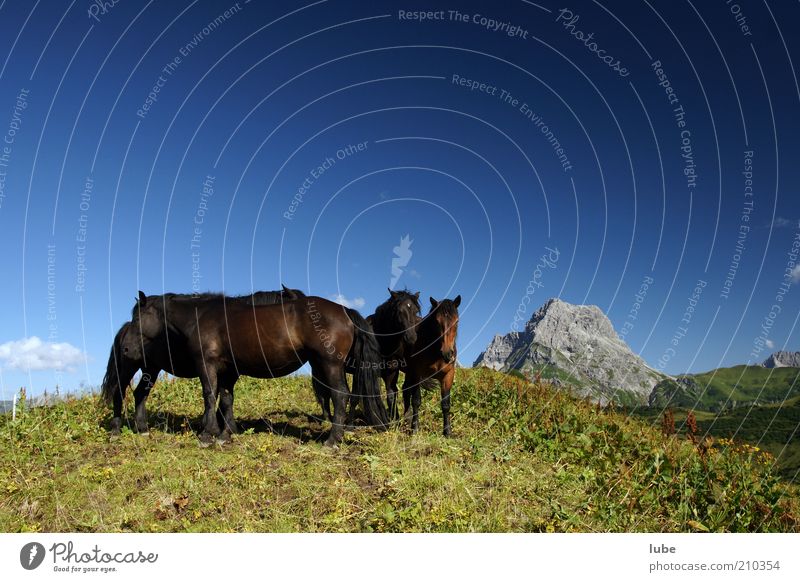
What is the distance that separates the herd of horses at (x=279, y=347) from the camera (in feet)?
35.1

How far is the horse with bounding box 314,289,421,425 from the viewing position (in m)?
11.1

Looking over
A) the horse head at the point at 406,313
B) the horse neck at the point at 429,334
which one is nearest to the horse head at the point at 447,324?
the horse neck at the point at 429,334

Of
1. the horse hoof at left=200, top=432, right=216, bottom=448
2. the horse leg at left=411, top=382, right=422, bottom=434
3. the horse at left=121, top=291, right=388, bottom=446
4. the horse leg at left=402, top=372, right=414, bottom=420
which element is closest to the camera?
the horse hoof at left=200, top=432, right=216, bottom=448

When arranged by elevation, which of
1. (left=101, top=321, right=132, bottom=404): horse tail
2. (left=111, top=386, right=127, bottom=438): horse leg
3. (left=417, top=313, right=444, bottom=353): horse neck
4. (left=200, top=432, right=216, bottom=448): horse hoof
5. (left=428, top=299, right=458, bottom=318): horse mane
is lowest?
(left=200, top=432, right=216, bottom=448): horse hoof

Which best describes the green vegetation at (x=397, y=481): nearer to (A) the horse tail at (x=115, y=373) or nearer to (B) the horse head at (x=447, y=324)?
(A) the horse tail at (x=115, y=373)

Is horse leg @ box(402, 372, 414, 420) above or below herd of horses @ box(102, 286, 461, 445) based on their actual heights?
below

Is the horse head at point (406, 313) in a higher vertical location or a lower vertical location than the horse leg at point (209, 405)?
higher

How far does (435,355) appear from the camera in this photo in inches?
468

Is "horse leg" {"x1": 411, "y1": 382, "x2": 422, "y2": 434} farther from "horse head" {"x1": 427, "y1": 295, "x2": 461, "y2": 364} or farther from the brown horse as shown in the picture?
"horse head" {"x1": 427, "y1": 295, "x2": 461, "y2": 364}

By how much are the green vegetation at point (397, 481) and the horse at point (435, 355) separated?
94 centimetres
